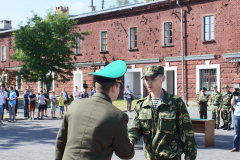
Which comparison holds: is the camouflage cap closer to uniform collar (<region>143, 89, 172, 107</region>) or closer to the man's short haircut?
uniform collar (<region>143, 89, 172, 107</region>)

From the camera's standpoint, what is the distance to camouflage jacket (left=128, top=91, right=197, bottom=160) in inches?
179

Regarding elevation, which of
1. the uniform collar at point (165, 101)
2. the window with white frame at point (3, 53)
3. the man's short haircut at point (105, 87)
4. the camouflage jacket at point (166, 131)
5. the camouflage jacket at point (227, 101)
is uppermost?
the window with white frame at point (3, 53)

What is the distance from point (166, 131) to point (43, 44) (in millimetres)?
28873

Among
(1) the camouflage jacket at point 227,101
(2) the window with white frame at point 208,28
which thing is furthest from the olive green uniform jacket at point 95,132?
(2) the window with white frame at point 208,28

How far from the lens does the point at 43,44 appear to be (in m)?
32.3

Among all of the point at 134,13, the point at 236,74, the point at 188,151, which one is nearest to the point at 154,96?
the point at 188,151

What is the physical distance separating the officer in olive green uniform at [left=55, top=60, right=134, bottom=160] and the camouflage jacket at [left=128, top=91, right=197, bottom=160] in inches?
50.6

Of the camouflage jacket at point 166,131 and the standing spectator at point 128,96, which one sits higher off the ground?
the camouflage jacket at point 166,131

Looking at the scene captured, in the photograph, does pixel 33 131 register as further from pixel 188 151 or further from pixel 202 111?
pixel 188 151

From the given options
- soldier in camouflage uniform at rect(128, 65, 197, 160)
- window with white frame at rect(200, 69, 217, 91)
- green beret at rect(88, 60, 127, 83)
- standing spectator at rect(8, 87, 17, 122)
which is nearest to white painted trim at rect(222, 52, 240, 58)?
window with white frame at rect(200, 69, 217, 91)

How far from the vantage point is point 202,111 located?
16453mm

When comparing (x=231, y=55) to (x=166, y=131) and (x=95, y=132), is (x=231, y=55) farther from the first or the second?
(x=95, y=132)

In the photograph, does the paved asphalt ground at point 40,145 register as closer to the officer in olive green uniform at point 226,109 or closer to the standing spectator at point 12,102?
the officer in olive green uniform at point 226,109

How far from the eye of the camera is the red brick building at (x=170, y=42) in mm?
27281
